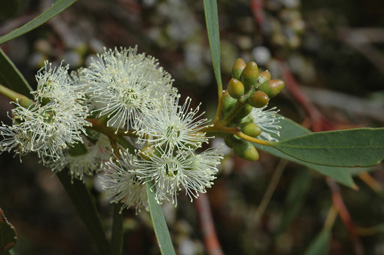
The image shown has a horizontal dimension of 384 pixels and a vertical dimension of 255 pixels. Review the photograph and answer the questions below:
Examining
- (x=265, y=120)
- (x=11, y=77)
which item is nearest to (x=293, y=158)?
(x=265, y=120)

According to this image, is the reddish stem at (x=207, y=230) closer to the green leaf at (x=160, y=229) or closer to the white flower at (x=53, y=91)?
the green leaf at (x=160, y=229)

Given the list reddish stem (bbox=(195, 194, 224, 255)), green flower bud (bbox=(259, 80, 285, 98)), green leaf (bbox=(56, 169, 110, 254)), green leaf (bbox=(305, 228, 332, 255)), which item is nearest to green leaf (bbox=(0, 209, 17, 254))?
green leaf (bbox=(56, 169, 110, 254))

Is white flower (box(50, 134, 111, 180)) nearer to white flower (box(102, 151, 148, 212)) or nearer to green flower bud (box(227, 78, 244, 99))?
white flower (box(102, 151, 148, 212))

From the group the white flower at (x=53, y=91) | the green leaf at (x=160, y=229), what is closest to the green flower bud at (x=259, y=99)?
the green leaf at (x=160, y=229)

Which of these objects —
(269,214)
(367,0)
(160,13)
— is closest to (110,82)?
(160,13)

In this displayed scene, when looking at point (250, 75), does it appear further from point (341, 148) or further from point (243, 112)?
point (341, 148)

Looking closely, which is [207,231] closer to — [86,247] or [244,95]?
[244,95]
